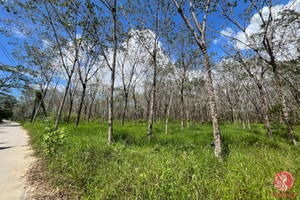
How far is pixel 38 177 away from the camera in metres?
2.67

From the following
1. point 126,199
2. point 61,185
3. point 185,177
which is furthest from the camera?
point 185,177

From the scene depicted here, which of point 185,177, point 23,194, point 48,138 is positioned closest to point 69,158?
point 23,194

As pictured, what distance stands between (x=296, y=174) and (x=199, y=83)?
821 inches

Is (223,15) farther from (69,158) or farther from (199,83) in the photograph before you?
(199,83)

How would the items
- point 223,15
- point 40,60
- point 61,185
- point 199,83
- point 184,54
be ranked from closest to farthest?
point 61,185, point 223,15, point 184,54, point 40,60, point 199,83

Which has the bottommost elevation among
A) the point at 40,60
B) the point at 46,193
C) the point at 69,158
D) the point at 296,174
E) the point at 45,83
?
the point at 46,193

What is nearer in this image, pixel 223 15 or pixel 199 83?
pixel 223 15
